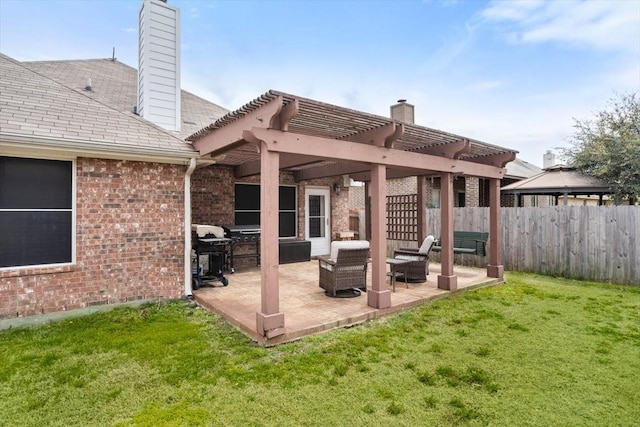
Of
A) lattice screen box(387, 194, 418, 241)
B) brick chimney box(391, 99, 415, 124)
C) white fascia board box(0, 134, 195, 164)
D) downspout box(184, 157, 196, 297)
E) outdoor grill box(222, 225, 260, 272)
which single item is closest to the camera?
white fascia board box(0, 134, 195, 164)

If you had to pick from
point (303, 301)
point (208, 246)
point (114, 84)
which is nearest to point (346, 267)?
point (303, 301)

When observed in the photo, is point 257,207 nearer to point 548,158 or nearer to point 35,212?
point 35,212

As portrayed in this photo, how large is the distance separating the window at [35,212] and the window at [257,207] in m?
4.47

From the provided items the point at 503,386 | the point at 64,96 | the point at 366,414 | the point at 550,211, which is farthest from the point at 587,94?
the point at 64,96

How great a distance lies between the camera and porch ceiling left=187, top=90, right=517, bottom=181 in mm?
4223

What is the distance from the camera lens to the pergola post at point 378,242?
17.6 ft

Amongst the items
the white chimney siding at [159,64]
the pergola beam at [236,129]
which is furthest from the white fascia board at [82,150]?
the white chimney siding at [159,64]

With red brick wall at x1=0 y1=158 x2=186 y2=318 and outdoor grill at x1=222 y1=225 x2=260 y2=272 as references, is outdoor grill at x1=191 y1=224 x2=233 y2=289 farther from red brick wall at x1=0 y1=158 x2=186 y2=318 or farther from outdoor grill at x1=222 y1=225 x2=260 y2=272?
red brick wall at x1=0 y1=158 x2=186 y2=318

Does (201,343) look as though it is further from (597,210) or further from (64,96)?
(597,210)

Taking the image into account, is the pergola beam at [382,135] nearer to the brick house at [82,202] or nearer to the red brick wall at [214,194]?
the brick house at [82,202]

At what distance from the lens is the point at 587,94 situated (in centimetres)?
1389

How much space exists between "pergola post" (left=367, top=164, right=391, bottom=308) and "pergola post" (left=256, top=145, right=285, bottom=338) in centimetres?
179

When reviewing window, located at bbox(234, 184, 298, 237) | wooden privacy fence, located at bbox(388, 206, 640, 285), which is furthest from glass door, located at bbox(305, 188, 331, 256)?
wooden privacy fence, located at bbox(388, 206, 640, 285)

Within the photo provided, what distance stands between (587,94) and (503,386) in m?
15.5
